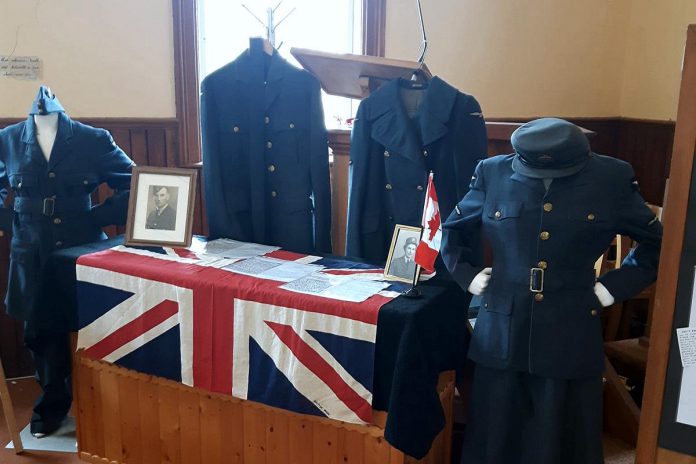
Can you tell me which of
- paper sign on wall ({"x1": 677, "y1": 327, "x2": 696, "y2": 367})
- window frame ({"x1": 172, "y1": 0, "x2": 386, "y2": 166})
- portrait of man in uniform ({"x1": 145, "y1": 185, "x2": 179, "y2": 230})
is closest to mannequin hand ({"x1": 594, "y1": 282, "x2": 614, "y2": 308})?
paper sign on wall ({"x1": 677, "y1": 327, "x2": 696, "y2": 367})

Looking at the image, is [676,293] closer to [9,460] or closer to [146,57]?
[9,460]

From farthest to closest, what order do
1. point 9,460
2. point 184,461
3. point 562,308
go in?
point 9,460, point 184,461, point 562,308

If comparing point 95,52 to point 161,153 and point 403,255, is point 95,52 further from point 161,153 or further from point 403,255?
point 403,255

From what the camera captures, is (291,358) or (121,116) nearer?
(291,358)

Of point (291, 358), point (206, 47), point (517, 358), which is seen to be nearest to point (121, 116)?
point (206, 47)

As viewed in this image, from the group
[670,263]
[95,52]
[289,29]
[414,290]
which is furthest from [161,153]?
[670,263]

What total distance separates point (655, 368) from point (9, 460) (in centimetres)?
229

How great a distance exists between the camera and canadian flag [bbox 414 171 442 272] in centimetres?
192

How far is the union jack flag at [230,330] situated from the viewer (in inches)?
75.8

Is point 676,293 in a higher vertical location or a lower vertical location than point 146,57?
lower

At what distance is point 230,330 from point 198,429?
388 mm

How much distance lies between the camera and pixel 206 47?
11.6 ft

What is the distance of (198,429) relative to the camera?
2225 mm

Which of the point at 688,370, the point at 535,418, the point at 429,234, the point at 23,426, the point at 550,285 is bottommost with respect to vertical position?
the point at 23,426
